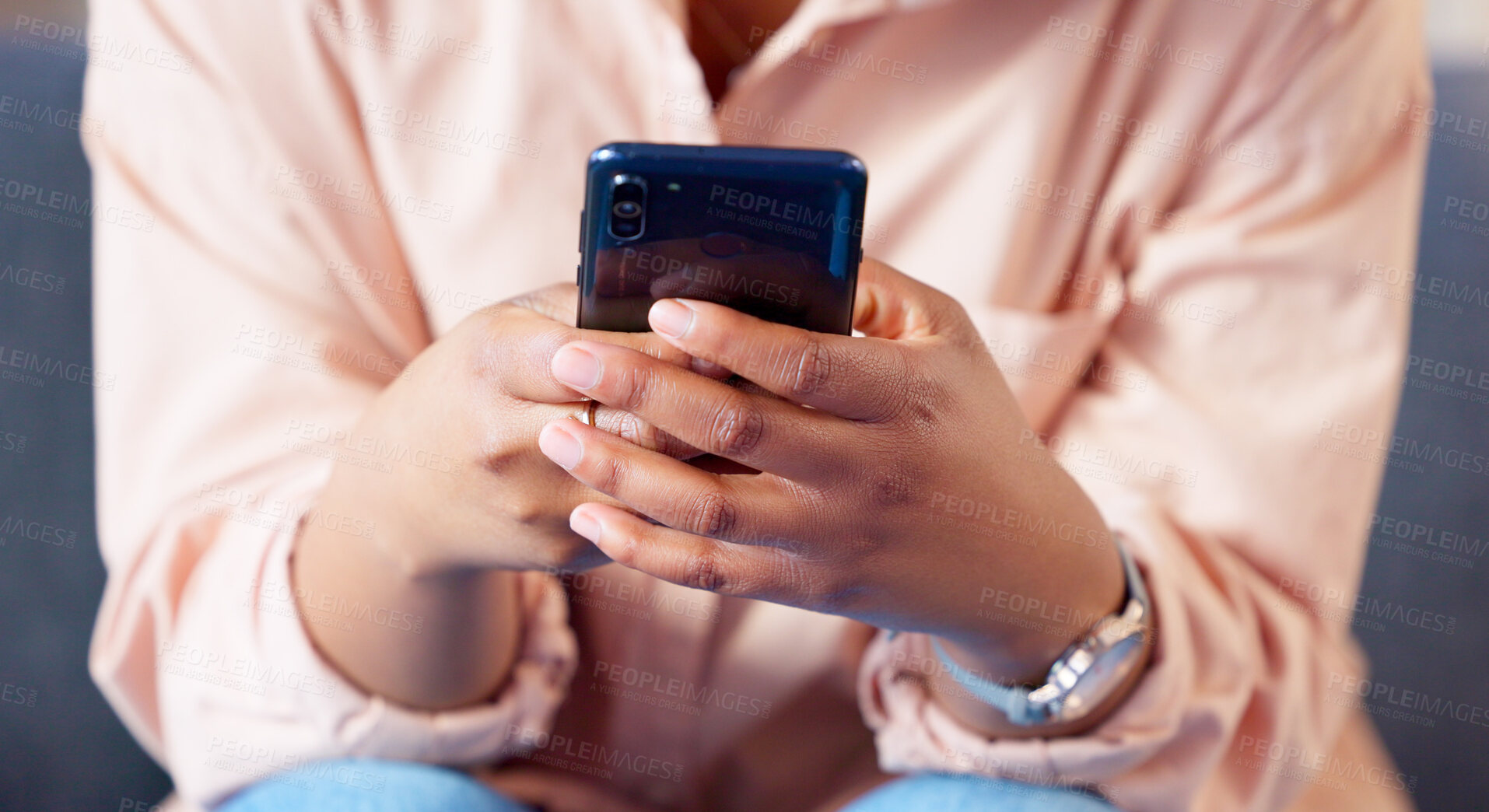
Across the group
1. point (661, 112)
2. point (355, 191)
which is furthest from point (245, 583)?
point (661, 112)

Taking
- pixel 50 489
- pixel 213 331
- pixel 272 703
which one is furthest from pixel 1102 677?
pixel 50 489

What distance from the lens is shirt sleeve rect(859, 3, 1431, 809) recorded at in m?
0.57

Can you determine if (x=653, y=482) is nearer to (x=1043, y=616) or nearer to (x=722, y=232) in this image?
(x=722, y=232)

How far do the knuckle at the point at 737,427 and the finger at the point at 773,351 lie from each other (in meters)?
0.01

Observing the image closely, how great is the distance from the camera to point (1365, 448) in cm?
60

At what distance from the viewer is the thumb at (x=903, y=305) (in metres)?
0.40

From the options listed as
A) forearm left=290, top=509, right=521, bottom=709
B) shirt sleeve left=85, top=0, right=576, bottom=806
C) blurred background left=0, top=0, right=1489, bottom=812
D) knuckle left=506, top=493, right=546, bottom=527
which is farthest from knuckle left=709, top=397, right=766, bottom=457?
blurred background left=0, top=0, right=1489, bottom=812

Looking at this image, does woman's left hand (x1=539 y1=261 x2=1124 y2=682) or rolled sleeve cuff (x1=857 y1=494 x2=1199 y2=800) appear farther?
rolled sleeve cuff (x1=857 y1=494 x2=1199 y2=800)

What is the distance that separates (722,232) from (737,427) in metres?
0.08

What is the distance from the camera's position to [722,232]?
14.0 inches

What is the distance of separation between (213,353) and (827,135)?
0.42 meters

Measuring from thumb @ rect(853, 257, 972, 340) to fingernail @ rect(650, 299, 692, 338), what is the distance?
94 millimetres

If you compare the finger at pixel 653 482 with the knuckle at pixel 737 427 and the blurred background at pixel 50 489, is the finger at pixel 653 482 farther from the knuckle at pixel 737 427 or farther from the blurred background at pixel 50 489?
the blurred background at pixel 50 489

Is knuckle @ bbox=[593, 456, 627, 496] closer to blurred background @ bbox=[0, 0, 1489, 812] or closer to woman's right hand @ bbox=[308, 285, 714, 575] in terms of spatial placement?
woman's right hand @ bbox=[308, 285, 714, 575]
